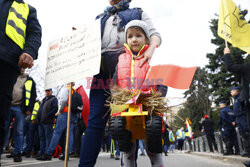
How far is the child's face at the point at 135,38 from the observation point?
225 centimetres

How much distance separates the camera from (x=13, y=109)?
16.8 feet

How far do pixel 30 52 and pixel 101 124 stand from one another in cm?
105

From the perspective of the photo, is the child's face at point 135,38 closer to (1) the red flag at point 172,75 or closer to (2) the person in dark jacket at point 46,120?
(1) the red flag at point 172,75

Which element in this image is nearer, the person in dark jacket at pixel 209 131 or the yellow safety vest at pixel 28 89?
the yellow safety vest at pixel 28 89

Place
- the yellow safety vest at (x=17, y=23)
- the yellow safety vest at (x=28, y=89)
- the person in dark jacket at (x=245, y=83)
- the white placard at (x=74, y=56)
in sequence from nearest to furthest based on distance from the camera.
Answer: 1. the yellow safety vest at (x=17, y=23)
2. the white placard at (x=74, y=56)
3. the person in dark jacket at (x=245, y=83)
4. the yellow safety vest at (x=28, y=89)

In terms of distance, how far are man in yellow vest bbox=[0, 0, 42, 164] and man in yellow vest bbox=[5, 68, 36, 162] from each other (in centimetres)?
288

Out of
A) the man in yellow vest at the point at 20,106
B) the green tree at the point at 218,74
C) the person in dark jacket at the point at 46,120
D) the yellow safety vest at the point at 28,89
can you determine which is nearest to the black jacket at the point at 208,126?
the person in dark jacket at the point at 46,120

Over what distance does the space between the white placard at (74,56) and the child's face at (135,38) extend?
34 centimetres

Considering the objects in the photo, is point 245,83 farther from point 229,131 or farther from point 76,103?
point 229,131

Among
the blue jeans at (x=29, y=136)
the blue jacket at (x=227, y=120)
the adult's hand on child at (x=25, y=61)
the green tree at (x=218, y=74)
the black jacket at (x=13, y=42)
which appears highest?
the green tree at (x=218, y=74)

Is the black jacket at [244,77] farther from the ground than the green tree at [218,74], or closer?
closer

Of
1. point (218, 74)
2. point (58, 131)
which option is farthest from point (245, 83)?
point (218, 74)

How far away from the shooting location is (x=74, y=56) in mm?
2615

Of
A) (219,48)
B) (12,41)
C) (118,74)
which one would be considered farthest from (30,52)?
(219,48)
